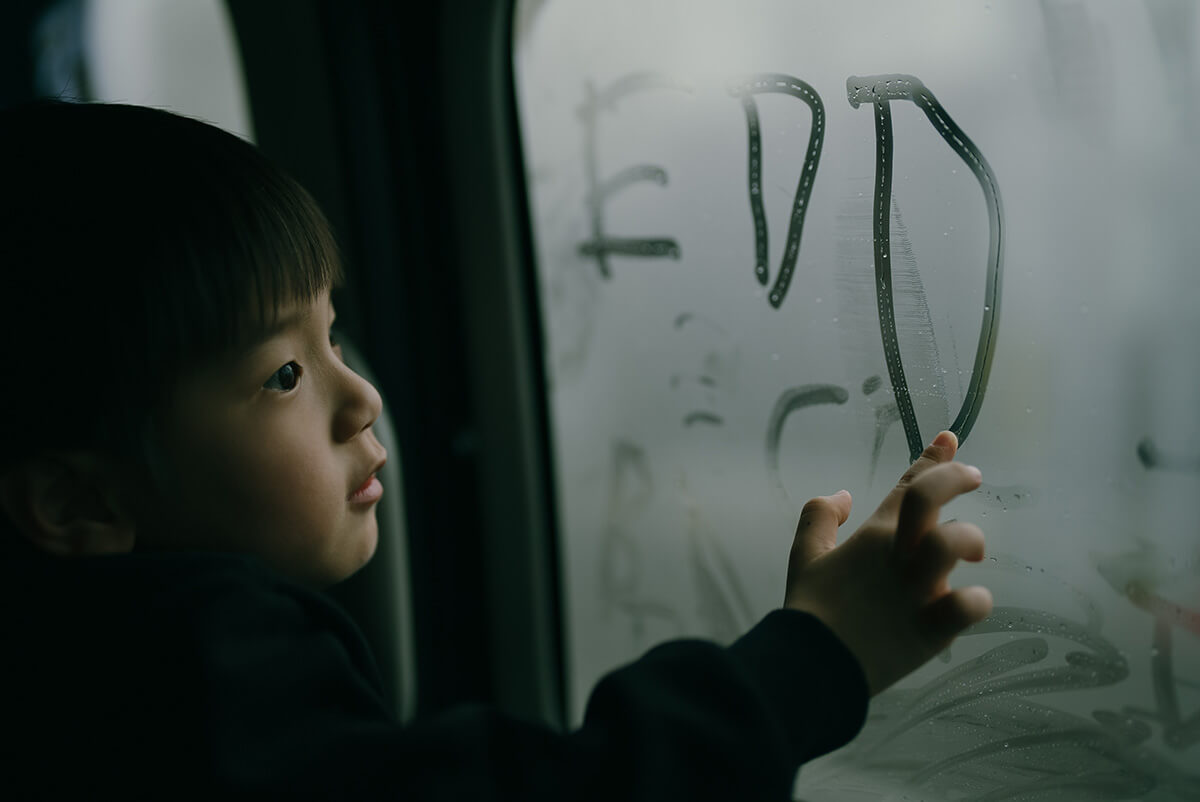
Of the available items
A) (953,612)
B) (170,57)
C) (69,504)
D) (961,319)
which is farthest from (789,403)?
(170,57)

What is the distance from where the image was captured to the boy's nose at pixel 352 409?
0.55 metres

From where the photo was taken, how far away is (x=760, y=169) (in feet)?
2.15

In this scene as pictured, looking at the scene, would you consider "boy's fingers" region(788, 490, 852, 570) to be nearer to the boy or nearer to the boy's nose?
the boy

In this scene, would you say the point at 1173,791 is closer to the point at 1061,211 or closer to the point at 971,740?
the point at 971,740

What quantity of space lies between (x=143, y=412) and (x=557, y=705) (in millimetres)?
688

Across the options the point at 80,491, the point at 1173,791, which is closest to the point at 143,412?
the point at 80,491

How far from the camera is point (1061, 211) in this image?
515mm

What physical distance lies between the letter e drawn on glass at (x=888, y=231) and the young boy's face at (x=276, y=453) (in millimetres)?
367

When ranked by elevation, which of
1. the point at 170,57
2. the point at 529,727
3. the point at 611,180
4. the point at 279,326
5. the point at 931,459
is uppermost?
the point at 170,57

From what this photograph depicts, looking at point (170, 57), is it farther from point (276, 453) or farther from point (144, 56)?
point (276, 453)

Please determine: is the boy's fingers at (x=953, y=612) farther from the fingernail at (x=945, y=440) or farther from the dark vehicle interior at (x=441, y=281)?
the dark vehicle interior at (x=441, y=281)

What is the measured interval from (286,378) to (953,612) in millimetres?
422

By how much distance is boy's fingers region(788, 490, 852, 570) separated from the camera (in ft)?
1.68

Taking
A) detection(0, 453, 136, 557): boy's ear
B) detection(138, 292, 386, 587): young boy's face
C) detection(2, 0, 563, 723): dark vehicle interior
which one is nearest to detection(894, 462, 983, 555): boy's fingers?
detection(138, 292, 386, 587): young boy's face
